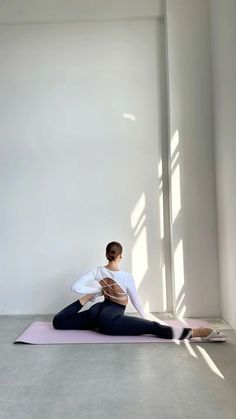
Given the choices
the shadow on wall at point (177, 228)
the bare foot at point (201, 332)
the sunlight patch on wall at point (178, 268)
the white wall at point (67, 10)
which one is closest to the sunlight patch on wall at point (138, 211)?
the shadow on wall at point (177, 228)

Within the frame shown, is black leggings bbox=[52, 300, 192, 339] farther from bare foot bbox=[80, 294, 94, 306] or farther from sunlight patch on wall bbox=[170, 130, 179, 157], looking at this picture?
sunlight patch on wall bbox=[170, 130, 179, 157]

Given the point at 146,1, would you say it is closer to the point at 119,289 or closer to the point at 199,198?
the point at 199,198

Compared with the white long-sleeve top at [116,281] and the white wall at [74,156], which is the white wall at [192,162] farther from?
the white long-sleeve top at [116,281]

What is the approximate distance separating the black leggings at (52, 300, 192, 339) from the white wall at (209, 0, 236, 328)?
760mm

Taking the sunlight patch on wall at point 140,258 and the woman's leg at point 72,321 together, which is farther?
the sunlight patch on wall at point 140,258

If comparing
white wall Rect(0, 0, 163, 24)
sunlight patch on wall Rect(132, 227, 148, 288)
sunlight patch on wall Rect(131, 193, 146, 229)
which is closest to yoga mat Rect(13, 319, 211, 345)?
sunlight patch on wall Rect(132, 227, 148, 288)

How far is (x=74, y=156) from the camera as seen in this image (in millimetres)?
4141

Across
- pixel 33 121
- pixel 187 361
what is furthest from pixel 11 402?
pixel 33 121

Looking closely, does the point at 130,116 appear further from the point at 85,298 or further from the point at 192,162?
the point at 85,298

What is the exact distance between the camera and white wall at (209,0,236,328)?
10.5 ft

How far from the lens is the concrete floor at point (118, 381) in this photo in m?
1.69

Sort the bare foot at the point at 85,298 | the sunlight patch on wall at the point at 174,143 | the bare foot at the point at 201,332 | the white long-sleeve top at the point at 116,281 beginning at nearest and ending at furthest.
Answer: the bare foot at the point at 201,332 → the white long-sleeve top at the point at 116,281 → the bare foot at the point at 85,298 → the sunlight patch on wall at the point at 174,143

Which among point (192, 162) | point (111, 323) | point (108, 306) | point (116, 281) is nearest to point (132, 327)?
point (111, 323)

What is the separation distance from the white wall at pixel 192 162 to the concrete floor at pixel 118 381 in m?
0.97
